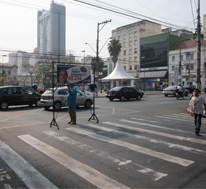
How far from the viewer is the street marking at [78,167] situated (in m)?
3.77

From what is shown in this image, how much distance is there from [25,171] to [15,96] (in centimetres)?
1218

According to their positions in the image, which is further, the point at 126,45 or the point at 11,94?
the point at 126,45

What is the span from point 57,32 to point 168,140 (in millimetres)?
203497

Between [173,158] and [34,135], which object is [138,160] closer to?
[173,158]

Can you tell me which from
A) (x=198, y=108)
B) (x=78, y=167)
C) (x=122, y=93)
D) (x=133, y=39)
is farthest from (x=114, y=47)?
(x=78, y=167)

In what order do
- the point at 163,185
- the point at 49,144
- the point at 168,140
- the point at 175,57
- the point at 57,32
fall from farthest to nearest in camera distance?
the point at 57,32 < the point at 175,57 < the point at 168,140 < the point at 49,144 < the point at 163,185

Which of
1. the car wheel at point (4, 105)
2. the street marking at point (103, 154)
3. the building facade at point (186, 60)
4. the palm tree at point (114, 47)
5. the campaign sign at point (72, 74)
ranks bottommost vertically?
the street marking at point (103, 154)

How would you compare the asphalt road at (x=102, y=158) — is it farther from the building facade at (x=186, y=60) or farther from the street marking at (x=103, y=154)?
the building facade at (x=186, y=60)

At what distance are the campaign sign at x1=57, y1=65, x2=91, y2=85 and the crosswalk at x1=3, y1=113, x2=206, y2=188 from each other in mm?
2008

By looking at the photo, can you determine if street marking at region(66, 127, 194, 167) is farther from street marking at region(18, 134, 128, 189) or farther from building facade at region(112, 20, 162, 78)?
building facade at region(112, 20, 162, 78)

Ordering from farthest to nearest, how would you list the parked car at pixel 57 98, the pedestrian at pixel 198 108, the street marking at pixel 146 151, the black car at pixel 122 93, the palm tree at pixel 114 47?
the palm tree at pixel 114 47, the black car at pixel 122 93, the parked car at pixel 57 98, the pedestrian at pixel 198 108, the street marking at pixel 146 151

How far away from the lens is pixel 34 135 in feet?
23.8

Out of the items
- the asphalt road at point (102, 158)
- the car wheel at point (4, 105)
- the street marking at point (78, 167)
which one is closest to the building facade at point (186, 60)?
the car wheel at point (4, 105)

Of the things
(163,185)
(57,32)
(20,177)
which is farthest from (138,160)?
(57,32)
